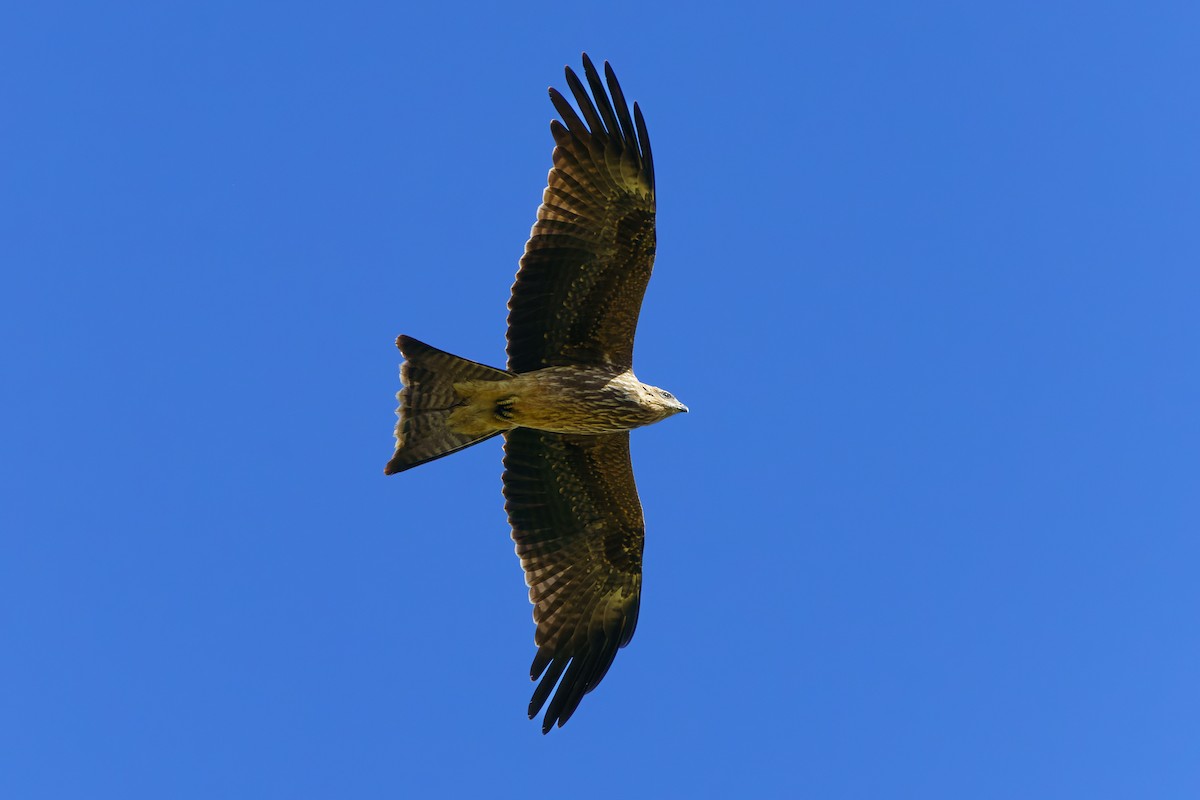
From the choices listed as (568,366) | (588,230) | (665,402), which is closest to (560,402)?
(568,366)

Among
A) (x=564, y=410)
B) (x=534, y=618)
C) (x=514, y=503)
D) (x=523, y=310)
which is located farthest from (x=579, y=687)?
(x=523, y=310)

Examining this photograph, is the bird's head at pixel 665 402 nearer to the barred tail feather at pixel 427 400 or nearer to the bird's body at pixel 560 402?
the bird's body at pixel 560 402

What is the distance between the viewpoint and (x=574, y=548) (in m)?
14.0

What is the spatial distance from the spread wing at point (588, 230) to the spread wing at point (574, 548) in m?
1.05

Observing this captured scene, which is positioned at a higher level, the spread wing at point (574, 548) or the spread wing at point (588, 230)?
the spread wing at point (588, 230)

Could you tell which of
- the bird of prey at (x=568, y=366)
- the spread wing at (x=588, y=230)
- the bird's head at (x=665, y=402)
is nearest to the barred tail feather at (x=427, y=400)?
the bird of prey at (x=568, y=366)

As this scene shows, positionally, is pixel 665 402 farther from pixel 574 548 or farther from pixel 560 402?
pixel 574 548

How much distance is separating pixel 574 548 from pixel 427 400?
85.0 inches

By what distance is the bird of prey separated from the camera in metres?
12.7

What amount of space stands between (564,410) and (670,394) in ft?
3.22

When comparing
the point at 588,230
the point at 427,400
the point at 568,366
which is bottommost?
the point at 427,400

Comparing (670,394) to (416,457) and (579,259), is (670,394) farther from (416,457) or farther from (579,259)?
(416,457)

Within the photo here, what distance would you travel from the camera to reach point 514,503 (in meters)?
13.8

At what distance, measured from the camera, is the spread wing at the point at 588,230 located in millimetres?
12703
